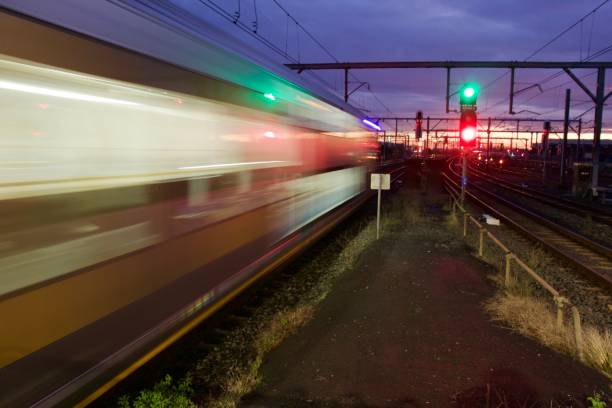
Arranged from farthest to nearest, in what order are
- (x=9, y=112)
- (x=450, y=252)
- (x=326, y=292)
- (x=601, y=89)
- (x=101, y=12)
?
(x=601, y=89) < (x=450, y=252) < (x=326, y=292) < (x=101, y=12) < (x=9, y=112)

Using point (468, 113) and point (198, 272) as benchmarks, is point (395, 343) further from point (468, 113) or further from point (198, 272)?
point (468, 113)

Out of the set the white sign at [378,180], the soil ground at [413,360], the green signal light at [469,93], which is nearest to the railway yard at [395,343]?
the soil ground at [413,360]

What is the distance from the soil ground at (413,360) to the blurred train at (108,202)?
42.9 inches

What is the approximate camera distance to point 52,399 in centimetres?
303

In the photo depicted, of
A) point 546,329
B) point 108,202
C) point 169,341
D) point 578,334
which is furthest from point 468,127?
point 108,202

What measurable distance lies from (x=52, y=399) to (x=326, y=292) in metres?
4.96

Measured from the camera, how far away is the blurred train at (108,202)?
9.02 feet

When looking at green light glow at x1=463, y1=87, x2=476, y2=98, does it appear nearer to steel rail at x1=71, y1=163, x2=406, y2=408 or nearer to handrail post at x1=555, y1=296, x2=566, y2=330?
steel rail at x1=71, y1=163, x2=406, y2=408

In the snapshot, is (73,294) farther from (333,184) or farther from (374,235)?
(374,235)

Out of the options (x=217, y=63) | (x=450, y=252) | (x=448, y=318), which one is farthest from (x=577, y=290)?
(x=217, y=63)

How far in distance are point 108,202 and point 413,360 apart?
3363 mm

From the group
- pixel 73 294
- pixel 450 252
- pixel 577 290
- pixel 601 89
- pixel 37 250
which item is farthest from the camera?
pixel 601 89

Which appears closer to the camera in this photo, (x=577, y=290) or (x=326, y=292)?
(x=326, y=292)

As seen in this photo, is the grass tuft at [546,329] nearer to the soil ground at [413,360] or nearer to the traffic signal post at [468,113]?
the soil ground at [413,360]
